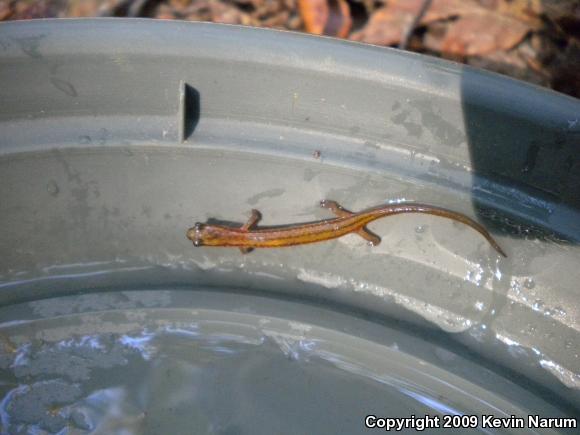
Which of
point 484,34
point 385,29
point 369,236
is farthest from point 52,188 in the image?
point 484,34

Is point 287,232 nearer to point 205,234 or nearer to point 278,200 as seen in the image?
point 278,200

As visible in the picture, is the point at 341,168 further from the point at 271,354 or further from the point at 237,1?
the point at 237,1

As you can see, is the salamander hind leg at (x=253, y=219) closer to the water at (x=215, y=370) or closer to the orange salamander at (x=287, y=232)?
the orange salamander at (x=287, y=232)

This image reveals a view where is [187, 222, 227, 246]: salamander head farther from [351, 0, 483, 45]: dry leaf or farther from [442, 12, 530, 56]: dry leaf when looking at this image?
[442, 12, 530, 56]: dry leaf

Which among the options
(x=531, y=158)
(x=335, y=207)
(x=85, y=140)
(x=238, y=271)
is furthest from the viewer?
(x=238, y=271)

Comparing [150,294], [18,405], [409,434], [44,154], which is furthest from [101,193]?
[409,434]

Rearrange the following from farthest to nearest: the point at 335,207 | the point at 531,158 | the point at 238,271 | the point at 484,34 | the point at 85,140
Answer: the point at 484,34, the point at 238,271, the point at 335,207, the point at 85,140, the point at 531,158

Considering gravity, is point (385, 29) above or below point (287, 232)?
above
